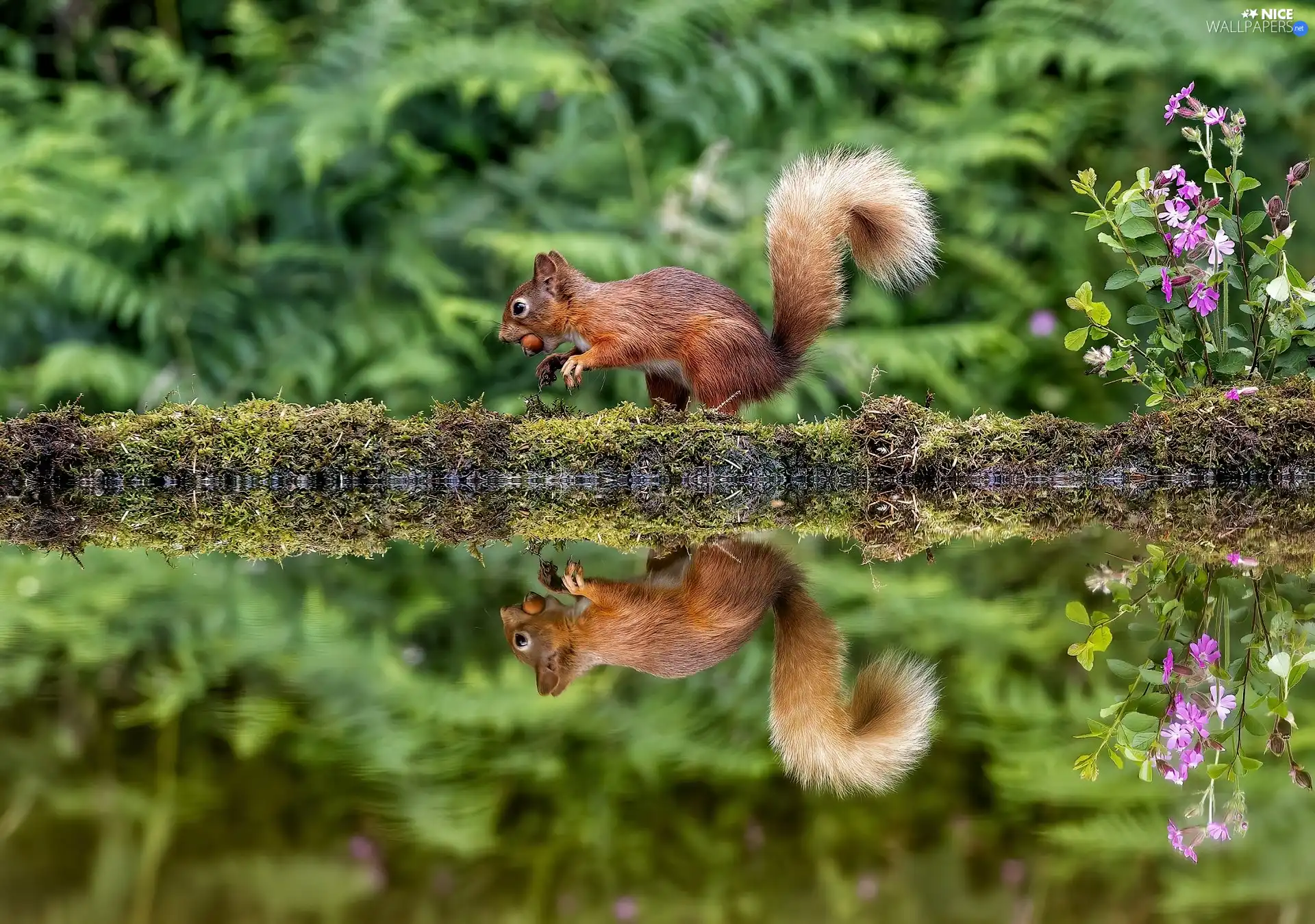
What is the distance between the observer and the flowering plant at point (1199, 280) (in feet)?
12.3

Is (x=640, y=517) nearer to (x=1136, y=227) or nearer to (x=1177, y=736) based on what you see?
(x=1136, y=227)

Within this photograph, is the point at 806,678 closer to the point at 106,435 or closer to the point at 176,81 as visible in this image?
the point at 106,435

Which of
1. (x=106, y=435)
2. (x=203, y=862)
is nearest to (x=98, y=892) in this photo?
(x=203, y=862)

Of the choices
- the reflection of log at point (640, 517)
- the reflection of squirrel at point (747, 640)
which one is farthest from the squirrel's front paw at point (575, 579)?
the reflection of log at point (640, 517)

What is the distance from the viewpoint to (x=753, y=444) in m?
4.23

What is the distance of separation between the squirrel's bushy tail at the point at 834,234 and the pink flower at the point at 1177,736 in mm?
2544

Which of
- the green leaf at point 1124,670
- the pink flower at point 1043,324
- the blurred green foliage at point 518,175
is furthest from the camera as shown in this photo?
the pink flower at point 1043,324

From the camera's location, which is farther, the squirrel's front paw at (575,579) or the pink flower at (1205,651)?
the squirrel's front paw at (575,579)

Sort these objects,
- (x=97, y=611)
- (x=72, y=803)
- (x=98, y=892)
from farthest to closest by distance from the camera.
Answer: (x=97, y=611) → (x=72, y=803) → (x=98, y=892)

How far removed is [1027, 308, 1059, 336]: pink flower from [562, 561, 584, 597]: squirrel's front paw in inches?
182

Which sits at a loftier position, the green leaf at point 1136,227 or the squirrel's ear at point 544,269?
the green leaf at point 1136,227

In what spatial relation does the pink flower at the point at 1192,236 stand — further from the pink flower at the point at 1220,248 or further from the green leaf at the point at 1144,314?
the green leaf at the point at 1144,314

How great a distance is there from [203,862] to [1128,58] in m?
6.67

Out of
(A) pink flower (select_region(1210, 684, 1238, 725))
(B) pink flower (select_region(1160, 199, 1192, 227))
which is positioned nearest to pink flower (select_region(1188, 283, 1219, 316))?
(B) pink flower (select_region(1160, 199, 1192, 227))
